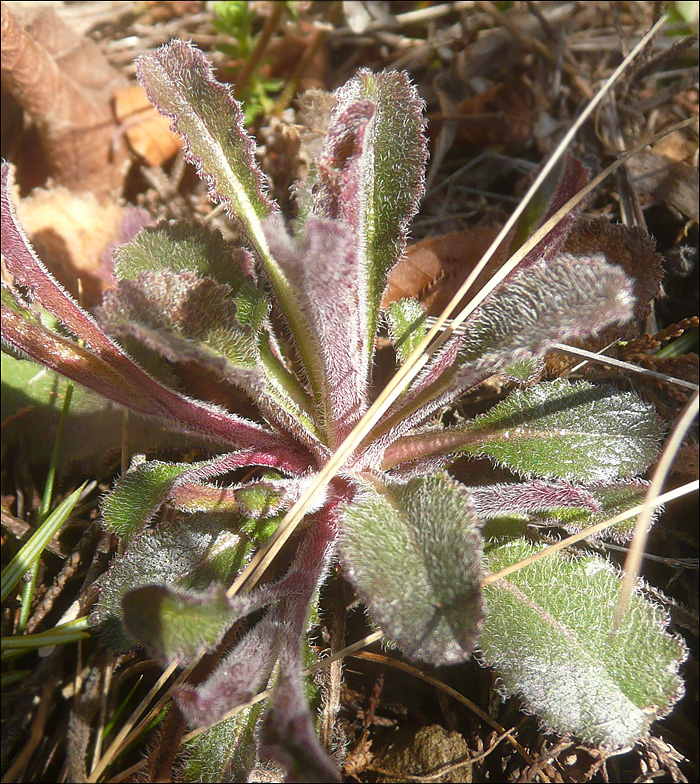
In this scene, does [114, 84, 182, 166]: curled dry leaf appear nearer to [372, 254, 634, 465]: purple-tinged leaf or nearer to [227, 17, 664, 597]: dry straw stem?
[227, 17, 664, 597]: dry straw stem

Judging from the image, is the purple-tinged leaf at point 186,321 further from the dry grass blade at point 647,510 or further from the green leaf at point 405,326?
A: the dry grass blade at point 647,510

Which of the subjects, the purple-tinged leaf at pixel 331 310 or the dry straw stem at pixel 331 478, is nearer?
the purple-tinged leaf at pixel 331 310

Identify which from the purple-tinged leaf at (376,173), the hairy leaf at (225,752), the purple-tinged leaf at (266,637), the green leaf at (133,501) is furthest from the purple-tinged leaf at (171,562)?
the purple-tinged leaf at (376,173)

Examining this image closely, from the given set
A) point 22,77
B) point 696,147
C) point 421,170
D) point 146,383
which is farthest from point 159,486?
point 696,147

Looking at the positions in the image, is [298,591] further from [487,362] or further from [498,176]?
[498,176]

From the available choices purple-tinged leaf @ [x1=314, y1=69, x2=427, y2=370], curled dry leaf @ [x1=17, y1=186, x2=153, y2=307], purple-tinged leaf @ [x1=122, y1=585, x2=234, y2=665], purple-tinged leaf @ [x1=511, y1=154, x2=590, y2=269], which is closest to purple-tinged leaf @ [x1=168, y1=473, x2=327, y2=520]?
purple-tinged leaf @ [x1=122, y1=585, x2=234, y2=665]

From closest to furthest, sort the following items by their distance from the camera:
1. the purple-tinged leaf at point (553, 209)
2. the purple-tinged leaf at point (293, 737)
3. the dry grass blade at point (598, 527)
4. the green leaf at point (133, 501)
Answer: the purple-tinged leaf at point (293, 737) → the dry grass blade at point (598, 527) → the green leaf at point (133, 501) → the purple-tinged leaf at point (553, 209)

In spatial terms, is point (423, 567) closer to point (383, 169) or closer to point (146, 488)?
point (146, 488)
